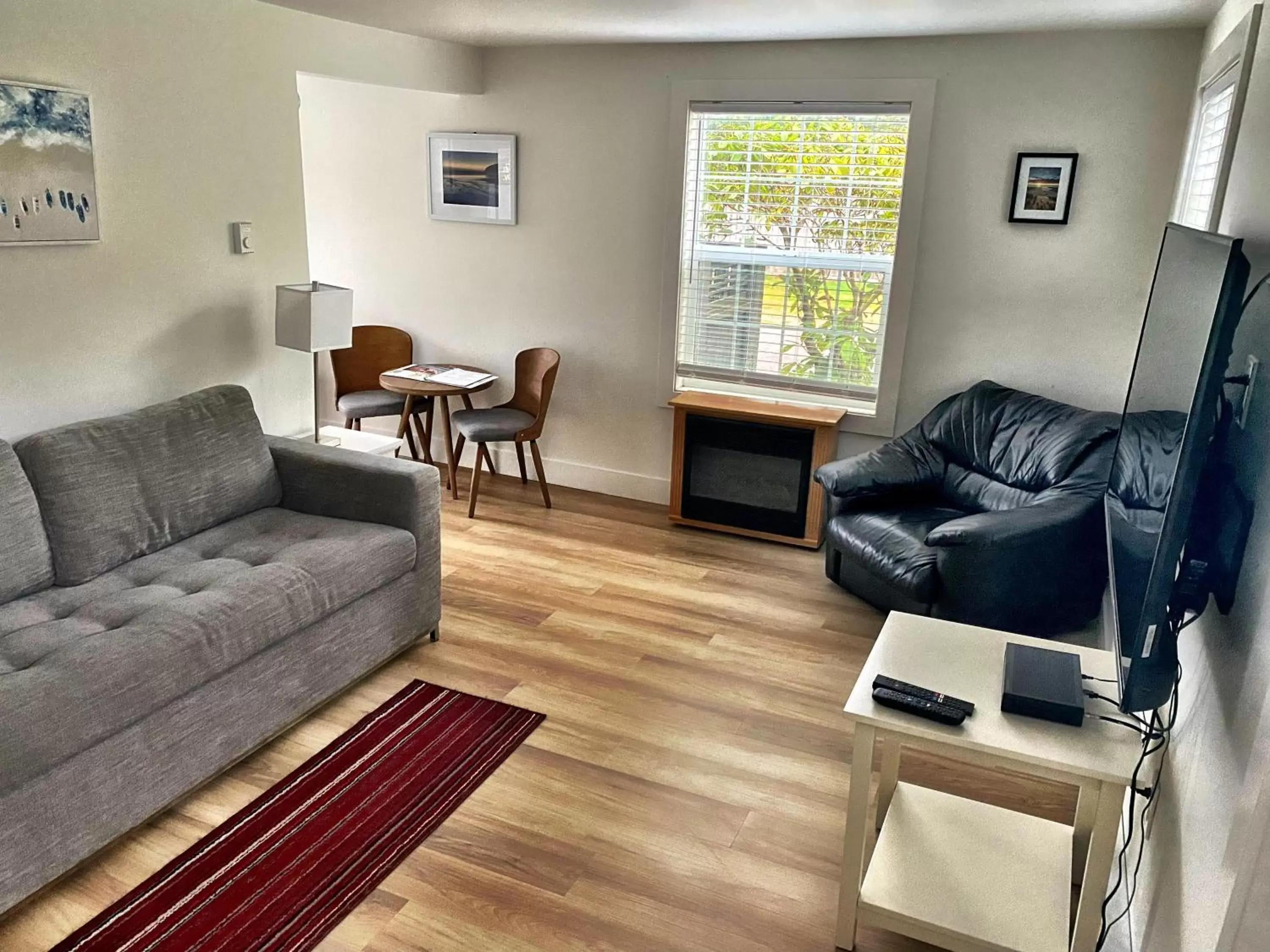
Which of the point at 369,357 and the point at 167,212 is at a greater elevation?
the point at 167,212

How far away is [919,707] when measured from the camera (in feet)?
6.44

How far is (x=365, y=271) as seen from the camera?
5.51 meters

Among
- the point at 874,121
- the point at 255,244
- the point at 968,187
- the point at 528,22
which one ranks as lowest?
the point at 255,244

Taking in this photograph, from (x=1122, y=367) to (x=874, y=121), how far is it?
4.91 feet

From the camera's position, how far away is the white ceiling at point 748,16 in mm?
3238

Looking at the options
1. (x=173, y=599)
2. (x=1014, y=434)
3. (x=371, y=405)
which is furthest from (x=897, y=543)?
(x=371, y=405)

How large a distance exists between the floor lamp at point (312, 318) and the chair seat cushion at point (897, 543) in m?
2.14

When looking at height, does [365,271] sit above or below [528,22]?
below

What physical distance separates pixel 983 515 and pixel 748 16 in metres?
2.01

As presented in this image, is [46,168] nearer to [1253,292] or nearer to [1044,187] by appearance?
[1253,292]

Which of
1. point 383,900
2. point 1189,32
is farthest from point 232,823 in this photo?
point 1189,32

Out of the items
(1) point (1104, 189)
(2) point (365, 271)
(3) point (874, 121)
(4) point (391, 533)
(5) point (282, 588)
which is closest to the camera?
(5) point (282, 588)

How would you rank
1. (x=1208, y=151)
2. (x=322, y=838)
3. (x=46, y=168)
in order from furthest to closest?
(x=1208, y=151) < (x=46, y=168) < (x=322, y=838)

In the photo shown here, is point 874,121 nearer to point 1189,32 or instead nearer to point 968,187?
point 968,187
